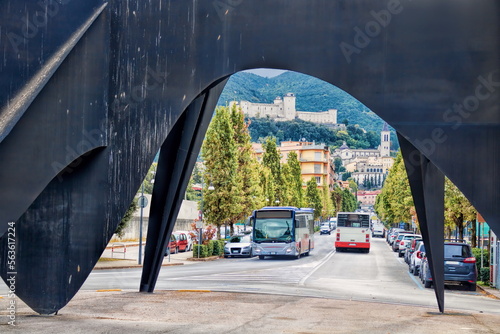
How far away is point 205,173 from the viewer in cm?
4984

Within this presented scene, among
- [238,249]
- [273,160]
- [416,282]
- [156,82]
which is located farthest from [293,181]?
[156,82]

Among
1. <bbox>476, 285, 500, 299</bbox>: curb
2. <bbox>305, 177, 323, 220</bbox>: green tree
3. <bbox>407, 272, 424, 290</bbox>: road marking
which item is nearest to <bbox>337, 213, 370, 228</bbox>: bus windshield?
<bbox>407, 272, 424, 290</bbox>: road marking

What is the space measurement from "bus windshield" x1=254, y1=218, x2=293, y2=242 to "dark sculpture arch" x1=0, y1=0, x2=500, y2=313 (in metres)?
29.1

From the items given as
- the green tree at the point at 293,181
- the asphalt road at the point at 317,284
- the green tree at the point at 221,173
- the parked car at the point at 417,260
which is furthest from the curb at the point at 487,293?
the green tree at the point at 293,181

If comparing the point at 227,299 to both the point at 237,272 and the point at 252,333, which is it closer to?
the point at 252,333

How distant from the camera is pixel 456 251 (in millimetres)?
26672

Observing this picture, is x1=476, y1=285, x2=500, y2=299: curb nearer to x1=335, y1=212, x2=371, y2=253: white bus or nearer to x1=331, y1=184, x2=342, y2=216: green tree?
x1=335, y1=212, x2=371, y2=253: white bus

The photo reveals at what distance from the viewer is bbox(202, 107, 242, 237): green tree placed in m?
49.7

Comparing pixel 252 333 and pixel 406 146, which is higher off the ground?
pixel 406 146

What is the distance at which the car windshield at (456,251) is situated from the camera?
26594mm

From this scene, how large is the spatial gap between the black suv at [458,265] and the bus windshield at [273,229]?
630 inches

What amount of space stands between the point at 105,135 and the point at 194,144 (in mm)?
4517

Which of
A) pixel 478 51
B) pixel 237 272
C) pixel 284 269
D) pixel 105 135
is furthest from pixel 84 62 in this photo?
pixel 284 269

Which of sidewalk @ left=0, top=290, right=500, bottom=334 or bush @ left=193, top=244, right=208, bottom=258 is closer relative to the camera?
sidewalk @ left=0, top=290, right=500, bottom=334
